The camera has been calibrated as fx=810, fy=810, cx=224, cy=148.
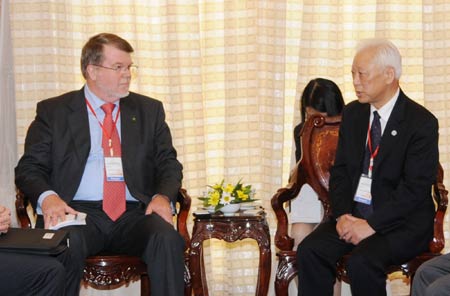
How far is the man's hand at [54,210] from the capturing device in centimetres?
436

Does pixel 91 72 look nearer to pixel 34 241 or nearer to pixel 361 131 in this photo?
pixel 34 241

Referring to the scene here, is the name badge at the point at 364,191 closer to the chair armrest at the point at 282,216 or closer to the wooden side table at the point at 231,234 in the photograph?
the chair armrest at the point at 282,216

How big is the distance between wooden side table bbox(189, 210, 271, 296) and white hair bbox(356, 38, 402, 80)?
1.15 metres

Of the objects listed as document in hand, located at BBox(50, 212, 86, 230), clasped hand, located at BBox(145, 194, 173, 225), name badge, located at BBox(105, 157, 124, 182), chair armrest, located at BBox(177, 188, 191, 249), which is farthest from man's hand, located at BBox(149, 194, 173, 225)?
document in hand, located at BBox(50, 212, 86, 230)

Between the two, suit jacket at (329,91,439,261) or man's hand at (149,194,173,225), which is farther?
man's hand at (149,194,173,225)

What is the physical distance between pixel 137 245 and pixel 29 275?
0.66 metres

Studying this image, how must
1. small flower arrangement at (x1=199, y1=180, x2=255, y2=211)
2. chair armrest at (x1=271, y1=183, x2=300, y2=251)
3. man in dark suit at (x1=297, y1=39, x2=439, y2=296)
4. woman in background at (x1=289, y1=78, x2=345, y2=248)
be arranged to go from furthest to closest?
woman in background at (x1=289, y1=78, x2=345, y2=248) < small flower arrangement at (x1=199, y1=180, x2=255, y2=211) < chair armrest at (x1=271, y1=183, x2=300, y2=251) < man in dark suit at (x1=297, y1=39, x2=439, y2=296)

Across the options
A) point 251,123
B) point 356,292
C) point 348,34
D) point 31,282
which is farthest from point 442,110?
point 31,282

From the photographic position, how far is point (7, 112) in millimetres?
5562

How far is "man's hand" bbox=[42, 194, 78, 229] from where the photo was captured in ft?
14.3

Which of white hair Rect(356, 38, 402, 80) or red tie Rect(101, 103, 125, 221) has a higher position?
white hair Rect(356, 38, 402, 80)

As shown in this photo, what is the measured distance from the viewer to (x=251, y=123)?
592cm

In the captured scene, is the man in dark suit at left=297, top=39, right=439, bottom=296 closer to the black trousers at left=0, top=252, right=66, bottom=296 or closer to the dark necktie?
the dark necktie

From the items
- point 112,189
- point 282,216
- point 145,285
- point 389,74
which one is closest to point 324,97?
point 389,74
